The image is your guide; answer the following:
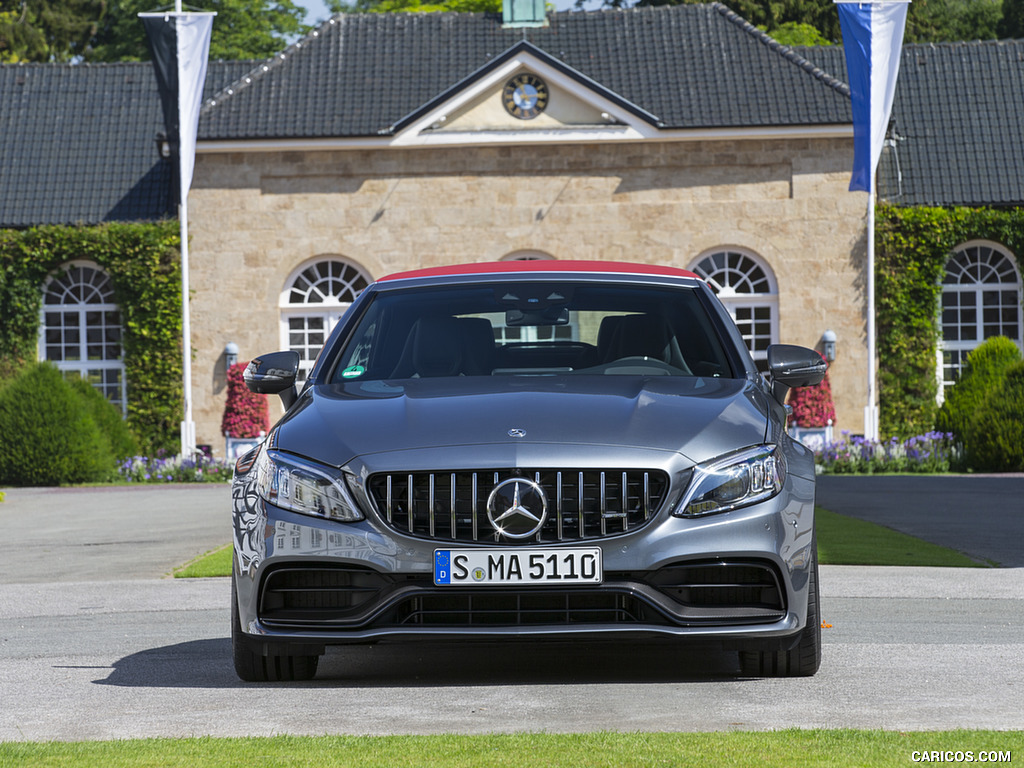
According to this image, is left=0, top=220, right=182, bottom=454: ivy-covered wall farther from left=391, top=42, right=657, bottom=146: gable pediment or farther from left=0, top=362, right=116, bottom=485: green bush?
left=0, top=362, right=116, bottom=485: green bush

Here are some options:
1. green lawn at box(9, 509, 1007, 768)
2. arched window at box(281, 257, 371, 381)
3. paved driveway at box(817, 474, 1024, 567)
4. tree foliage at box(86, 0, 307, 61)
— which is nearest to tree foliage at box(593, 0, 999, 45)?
tree foliage at box(86, 0, 307, 61)

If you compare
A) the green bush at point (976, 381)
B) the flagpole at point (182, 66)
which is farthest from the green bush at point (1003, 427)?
the flagpole at point (182, 66)

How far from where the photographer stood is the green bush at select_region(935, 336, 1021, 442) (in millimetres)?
20109

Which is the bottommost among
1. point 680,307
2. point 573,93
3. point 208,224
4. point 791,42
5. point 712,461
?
point 712,461

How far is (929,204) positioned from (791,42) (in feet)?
→ 61.1

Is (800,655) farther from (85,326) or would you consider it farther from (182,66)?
(85,326)

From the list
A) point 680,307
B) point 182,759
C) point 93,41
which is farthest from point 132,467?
point 93,41

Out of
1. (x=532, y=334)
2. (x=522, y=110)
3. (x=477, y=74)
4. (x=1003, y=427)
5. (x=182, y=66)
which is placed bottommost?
(x=1003, y=427)

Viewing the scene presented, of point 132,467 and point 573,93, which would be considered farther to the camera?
point 573,93

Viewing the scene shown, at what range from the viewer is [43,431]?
66.1ft

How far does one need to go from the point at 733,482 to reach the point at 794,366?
3.89 ft

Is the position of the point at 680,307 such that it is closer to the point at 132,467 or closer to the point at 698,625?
the point at 698,625

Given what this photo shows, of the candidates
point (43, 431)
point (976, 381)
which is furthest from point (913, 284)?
point (43, 431)

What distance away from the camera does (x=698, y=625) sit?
187 inches
